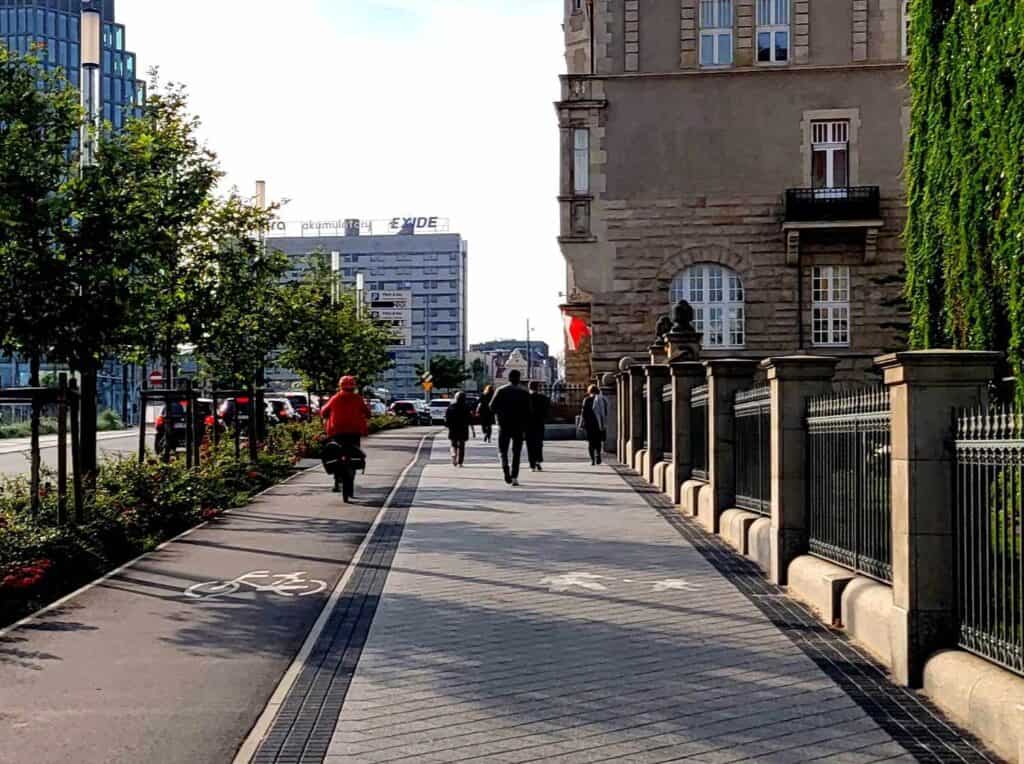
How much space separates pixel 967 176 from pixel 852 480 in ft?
7.35

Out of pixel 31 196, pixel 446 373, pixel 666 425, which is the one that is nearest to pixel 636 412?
pixel 666 425

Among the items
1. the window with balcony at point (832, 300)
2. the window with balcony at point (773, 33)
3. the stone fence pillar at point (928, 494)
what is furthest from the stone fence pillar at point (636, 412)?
A: the stone fence pillar at point (928, 494)

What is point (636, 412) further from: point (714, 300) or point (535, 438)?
point (714, 300)

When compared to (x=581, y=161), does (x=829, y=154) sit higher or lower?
higher

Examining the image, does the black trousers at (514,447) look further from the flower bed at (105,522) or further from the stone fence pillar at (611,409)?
the stone fence pillar at (611,409)

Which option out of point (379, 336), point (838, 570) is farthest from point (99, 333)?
point (379, 336)

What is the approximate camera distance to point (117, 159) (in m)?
15.1

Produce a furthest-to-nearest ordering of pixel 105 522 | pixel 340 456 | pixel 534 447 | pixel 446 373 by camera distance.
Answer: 1. pixel 446 373
2. pixel 534 447
3. pixel 340 456
4. pixel 105 522

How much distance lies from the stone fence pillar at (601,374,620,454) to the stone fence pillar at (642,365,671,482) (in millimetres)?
10111

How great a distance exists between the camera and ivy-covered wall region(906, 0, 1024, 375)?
330 inches

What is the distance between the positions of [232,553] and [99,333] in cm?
314

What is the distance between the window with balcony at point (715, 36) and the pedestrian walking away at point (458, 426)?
59.2ft

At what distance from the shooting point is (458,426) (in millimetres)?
27969

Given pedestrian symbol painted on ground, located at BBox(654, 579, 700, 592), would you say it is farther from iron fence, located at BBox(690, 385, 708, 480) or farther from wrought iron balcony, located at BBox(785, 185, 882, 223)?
wrought iron balcony, located at BBox(785, 185, 882, 223)
